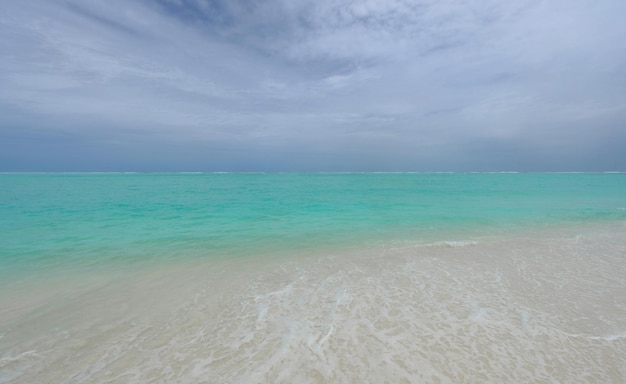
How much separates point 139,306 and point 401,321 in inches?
218

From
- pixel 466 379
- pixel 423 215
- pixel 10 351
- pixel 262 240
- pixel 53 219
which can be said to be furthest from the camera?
pixel 423 215

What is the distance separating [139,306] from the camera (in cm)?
580

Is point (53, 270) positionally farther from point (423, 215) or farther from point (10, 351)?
point (423, 215)

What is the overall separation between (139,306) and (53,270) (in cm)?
465

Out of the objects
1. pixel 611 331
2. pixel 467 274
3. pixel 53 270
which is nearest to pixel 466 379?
pixel 611 331

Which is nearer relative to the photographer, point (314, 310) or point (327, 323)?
point (327, 323)

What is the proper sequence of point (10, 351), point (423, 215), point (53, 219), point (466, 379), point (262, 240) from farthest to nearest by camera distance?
point (423, 215), point (53, 219), point (262, 240), point (10, 351), point (466, 379)

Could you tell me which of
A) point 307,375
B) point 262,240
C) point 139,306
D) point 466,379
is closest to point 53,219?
point 262,240

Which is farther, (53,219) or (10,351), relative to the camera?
(53,219)

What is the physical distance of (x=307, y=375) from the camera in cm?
370

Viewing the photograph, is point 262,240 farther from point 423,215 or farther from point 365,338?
point 423,215

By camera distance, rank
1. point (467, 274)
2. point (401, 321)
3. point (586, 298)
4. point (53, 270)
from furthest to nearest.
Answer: point (53, 270)
point (467, 274)
point (586, 298)
point (401, 321)

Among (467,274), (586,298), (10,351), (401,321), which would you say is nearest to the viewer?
Answer: (10,351)

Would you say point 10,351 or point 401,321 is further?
point 401,321
